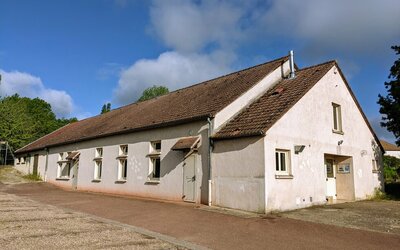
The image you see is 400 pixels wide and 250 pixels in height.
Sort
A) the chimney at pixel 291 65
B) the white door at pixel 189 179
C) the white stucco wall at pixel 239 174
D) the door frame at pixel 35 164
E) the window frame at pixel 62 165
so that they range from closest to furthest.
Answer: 1. the white stucco wall at pixel 239 174
2. the white door at pixel 189 179
3. the chimney at pixel 291 65
4. the window frame at pixel 62 165
5. the door frame at pixel 35 164

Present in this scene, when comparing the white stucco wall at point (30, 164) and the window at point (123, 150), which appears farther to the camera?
the white stucco wall at point (30, 164)

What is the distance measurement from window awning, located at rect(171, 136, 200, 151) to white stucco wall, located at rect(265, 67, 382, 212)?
3.16 m

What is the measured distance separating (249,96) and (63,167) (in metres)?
16.6

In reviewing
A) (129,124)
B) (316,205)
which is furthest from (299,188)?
(129,124)

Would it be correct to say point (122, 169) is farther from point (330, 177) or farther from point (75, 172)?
point (330, 177)

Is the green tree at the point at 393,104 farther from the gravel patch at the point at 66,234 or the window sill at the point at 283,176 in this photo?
the gravel patch at the point at 66,234

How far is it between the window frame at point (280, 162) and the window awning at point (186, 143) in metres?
3.29

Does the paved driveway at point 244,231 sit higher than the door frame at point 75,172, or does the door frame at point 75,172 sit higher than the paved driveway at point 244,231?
the door frame at point 75,172

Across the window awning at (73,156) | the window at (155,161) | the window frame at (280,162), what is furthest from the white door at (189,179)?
the window awning at (73,156)

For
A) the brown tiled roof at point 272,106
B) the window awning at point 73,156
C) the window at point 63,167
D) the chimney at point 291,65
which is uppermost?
the chimney at point 291,65

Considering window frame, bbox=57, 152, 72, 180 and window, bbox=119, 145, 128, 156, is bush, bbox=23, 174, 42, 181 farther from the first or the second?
window, bbox=119, 145, 128, 156

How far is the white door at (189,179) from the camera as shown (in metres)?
14.2

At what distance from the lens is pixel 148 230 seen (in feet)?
28.4

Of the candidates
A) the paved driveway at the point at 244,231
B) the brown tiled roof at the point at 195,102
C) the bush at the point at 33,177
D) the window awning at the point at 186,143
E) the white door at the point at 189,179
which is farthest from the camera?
the bush at the point at 33,177
